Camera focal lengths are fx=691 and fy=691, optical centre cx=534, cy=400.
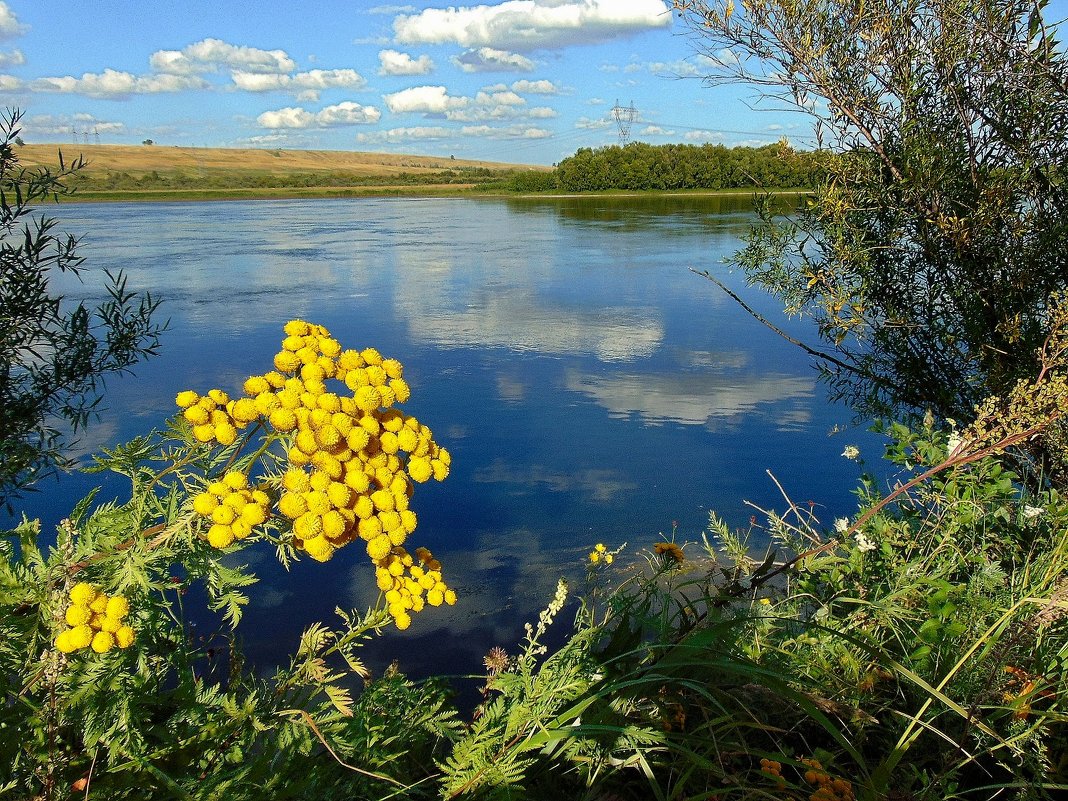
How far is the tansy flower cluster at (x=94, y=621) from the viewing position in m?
1.12

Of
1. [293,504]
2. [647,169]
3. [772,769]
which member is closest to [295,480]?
[293,504]

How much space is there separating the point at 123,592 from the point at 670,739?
1184mm

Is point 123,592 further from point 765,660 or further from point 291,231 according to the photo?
point 291,231

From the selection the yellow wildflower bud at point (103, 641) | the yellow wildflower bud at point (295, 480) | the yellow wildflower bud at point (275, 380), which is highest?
the yellow wildflower bud at point (275, 380)

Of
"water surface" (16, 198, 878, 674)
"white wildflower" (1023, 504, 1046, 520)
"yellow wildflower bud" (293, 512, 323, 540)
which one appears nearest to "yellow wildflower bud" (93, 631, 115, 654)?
"yellow wildflower bud" (293, 512, 323, 540)

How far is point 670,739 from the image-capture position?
1.58m

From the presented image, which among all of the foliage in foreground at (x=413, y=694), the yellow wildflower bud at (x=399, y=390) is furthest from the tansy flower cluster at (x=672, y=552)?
the yellow wildflower bud at (x=399, y=390)

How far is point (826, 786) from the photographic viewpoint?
1331 mm

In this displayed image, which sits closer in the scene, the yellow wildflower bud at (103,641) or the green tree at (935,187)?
the yellow wildflower bud at (103,641)

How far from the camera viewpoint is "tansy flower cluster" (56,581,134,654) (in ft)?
3.68

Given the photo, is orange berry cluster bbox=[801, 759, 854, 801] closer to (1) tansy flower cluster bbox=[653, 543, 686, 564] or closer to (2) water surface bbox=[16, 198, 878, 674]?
(1) tansy flower cluster bbox=[653, 543, 686, 564]

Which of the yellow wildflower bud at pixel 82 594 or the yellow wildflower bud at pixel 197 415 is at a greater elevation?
the yellow wildflower bud at pixel 197 415

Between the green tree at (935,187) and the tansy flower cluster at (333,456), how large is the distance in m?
3.06

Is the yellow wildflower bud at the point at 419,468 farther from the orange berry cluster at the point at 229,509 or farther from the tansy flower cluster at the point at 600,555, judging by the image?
the tansy flower cluster at the point at 600,555
